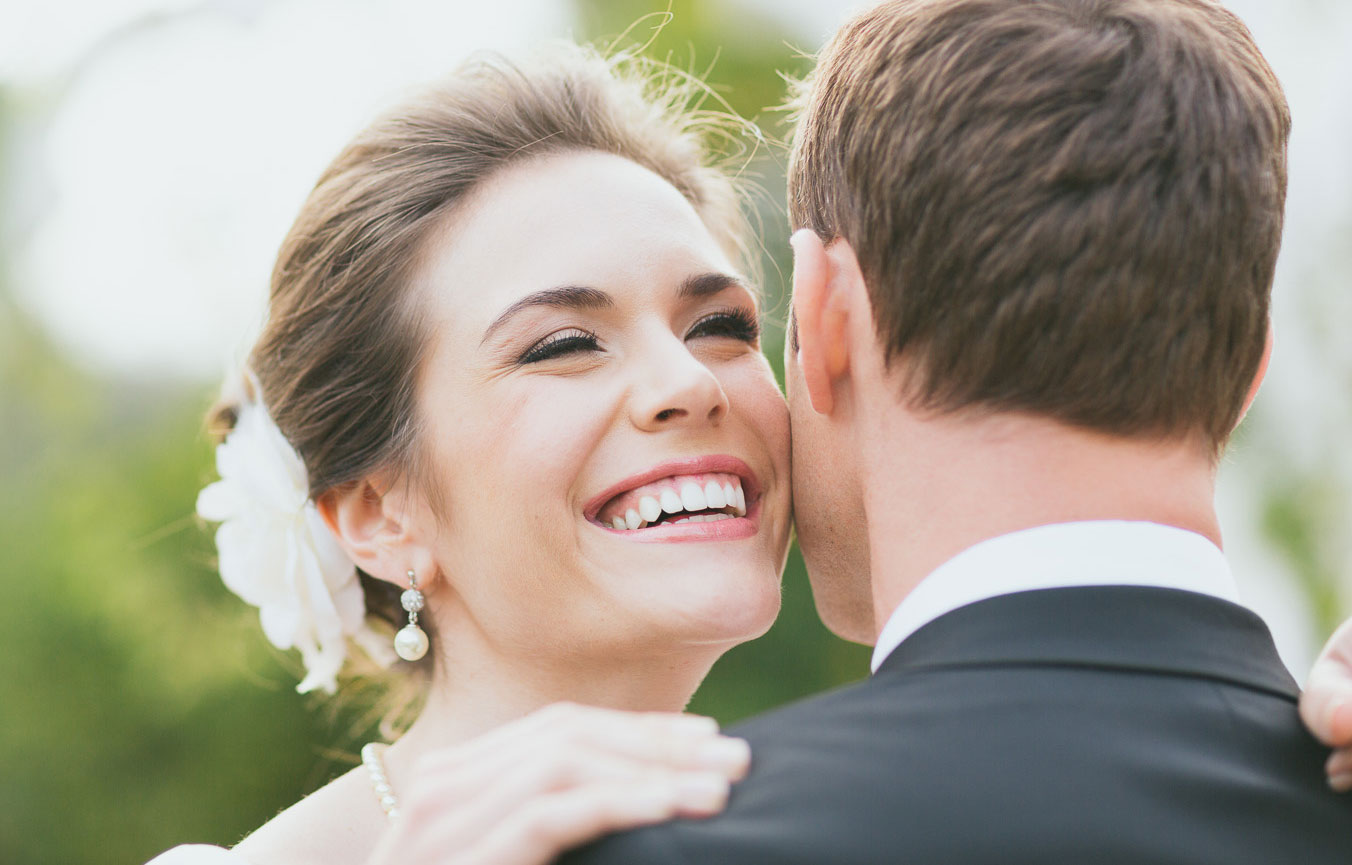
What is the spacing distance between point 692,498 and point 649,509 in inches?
4.5

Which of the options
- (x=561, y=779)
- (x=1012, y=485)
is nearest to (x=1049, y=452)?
(x=1012, y=485)

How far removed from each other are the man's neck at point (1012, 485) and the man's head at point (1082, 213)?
0.03 m

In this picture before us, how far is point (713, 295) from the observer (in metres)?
3.67

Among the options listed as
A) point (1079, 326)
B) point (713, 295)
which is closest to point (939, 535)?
point (1079, 326)

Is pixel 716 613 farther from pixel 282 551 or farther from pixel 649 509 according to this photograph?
pixel 282 551

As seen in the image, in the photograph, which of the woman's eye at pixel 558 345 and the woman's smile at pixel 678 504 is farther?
the woman's eye at pixel 558 345

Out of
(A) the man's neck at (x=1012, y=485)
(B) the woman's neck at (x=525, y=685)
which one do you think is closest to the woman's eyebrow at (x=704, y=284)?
(B) the woman's neck at (x=525, y=685)

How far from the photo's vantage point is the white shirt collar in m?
2.04

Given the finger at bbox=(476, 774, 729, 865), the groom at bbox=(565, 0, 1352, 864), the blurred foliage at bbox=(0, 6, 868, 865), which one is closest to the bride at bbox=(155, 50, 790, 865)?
the groom at bbox=(565, 0, 1352, 864)

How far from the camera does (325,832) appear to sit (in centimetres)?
351

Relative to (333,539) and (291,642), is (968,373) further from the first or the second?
(291,642)

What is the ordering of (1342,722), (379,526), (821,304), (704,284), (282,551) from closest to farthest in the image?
(1342,722) < (821,304) < (704,284) < (379,526) < (282,551)

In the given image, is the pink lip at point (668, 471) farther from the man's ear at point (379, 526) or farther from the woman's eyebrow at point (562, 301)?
the man's ear at point (379, 526)

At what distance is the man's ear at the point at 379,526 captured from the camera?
12.3ft
